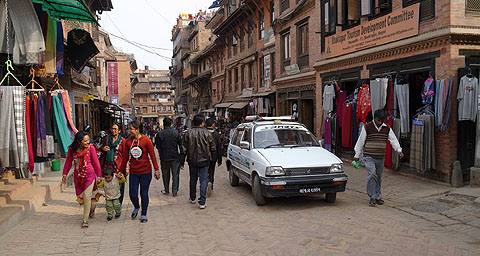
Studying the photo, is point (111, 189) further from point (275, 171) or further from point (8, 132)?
point (275, 171)

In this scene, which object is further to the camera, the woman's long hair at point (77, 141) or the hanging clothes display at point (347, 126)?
the hanging clothes display at point (347, 126)

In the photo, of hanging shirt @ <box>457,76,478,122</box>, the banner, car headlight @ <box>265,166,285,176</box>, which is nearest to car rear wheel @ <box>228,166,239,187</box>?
car headlight @ <box>265,166,285,176</box>

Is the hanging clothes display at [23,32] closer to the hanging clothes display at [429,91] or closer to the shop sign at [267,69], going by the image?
the hanging clothes display at [429,91]

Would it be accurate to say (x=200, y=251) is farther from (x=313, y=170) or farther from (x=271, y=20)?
(x=271, y=20)

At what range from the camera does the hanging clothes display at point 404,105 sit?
10.0 meters

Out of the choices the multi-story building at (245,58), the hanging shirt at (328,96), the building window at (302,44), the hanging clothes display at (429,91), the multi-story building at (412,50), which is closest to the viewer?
the multi-story building at (412,50)

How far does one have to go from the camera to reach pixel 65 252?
5.36 meters

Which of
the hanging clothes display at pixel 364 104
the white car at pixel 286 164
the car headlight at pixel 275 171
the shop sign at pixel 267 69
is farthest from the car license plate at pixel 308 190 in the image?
the shop sign at pixel 267 69

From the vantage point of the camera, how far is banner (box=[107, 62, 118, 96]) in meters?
30.4

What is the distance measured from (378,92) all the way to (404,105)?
1104 millimetres

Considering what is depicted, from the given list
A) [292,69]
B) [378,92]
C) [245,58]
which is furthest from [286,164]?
[245,58]

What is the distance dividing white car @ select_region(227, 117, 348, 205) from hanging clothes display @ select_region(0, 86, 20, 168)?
427cm

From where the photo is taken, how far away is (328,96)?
569 inches

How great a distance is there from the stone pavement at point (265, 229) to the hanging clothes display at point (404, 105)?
6.38 ft
